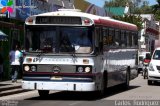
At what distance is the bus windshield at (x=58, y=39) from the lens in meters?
17.3

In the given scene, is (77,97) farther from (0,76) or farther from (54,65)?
(0,76)

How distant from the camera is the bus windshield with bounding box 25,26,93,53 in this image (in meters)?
17.3

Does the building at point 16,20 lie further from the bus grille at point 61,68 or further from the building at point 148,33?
the building at point 148,33

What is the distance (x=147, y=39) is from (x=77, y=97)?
2658 inches

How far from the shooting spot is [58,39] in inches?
686

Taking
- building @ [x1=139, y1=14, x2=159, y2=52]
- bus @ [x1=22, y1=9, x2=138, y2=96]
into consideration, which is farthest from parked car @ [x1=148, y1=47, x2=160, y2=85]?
building @ [x1=139, y1=14, x2=159, y2=52]

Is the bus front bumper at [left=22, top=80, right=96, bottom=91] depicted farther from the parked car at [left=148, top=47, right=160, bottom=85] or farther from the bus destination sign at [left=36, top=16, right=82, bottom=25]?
the parked car at [left=148, top=47, right=160, bottom=85]

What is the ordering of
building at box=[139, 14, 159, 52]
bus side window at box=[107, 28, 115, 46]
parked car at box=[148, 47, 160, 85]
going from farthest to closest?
building at box=[139, 14, 159, 52] < parked car at box=[148, 47, 160, 85] < bus side window at box=[107, 28, 115, 46]

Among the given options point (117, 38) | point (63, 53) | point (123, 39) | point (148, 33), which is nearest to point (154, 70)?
point (123, 39)

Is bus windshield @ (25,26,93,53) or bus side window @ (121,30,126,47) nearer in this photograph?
bus windshield @ (25,26,93,53)

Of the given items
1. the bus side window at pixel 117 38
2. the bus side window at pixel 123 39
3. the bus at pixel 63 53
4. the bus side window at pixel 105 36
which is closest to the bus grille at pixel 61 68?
the bus at pixel 63 53

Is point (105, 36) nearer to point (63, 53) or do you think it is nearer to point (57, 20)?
point (57, 20)

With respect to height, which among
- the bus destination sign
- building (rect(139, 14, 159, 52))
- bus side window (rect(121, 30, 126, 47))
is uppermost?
the bus destination sign

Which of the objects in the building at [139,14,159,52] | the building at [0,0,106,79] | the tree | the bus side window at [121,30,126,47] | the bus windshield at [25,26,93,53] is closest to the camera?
the bus windshield at [25,26,93,53]
